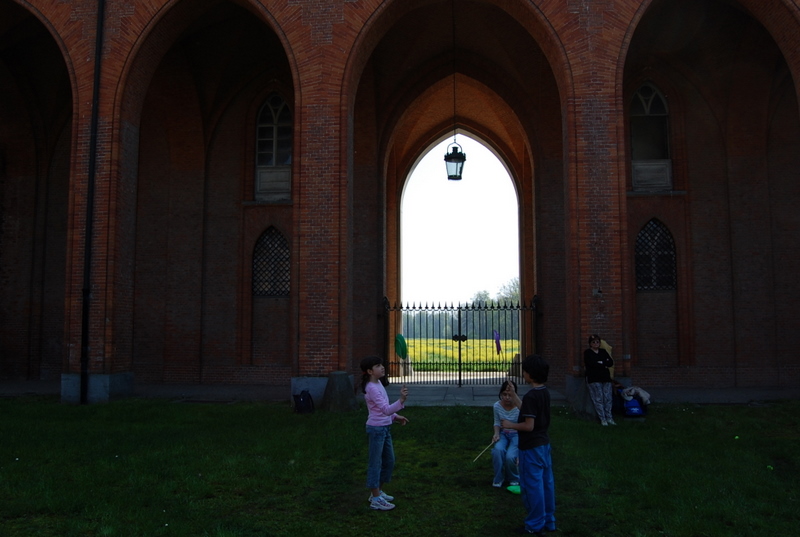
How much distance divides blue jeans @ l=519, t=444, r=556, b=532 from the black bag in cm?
685

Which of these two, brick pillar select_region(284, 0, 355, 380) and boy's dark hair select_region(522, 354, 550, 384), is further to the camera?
brick pillar select_region(284, 0, 355, 380)

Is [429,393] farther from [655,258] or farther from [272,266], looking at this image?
[655,258]

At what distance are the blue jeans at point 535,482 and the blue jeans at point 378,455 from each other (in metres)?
1.25

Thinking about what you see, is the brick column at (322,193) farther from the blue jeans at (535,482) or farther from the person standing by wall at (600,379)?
the blue jeans at (535,482)

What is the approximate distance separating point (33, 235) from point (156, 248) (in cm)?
337

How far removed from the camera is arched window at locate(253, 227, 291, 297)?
664 inches

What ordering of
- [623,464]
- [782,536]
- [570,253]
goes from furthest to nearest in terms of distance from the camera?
[570,253] < [623,464] < [782,536]

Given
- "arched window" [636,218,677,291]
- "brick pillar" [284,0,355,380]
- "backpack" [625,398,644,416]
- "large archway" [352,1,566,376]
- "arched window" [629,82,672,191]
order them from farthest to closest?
1. "large archway" [352,1,566,376]
2. "arched window" [629,82,672,191]
3. "arched window" [636,218,677,291]
4. "brick pillar" [284,0,355,380]
5. "backpack" [625,398,644,416]

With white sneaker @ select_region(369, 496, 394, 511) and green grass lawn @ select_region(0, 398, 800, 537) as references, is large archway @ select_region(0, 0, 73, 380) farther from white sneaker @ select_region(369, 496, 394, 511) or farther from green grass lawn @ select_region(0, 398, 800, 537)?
white sneaker @ select_region(369, 496, 394, 511)

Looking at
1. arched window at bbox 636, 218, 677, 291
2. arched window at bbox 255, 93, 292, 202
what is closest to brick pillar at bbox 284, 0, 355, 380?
arched window at bbox 255, 93, 292, 202

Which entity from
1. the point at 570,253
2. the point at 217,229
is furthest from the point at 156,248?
the point at 570,253

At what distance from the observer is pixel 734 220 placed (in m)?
15.8

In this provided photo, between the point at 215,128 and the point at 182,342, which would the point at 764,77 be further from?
the point at 182,342

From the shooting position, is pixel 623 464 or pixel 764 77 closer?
pixel 623 464
